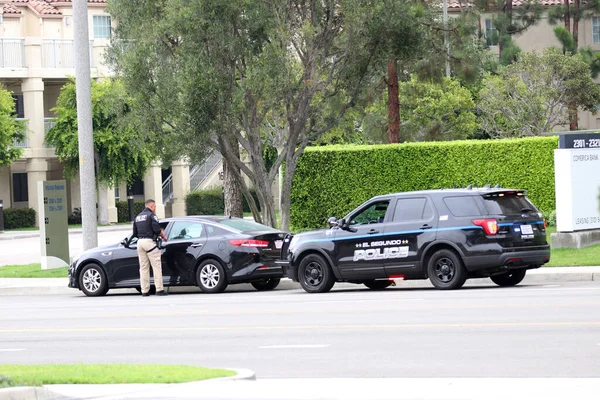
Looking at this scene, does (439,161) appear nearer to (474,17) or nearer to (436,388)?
(474,17)

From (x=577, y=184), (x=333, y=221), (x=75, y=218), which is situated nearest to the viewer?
(x=333, y=221)

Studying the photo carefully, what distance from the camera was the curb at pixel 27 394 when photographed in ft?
29.6

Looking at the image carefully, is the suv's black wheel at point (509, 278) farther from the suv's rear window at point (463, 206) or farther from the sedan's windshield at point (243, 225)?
the sedan's windshield at point (243, 225)

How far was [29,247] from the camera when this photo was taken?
40375 mm

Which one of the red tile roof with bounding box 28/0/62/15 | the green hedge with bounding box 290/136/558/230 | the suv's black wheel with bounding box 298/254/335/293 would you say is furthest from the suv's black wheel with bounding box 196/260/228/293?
the red tile roof with bounding box 28/0/62/15

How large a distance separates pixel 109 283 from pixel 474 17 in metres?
16.2

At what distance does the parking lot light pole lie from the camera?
25.4 m

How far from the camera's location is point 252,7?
86.9 feet

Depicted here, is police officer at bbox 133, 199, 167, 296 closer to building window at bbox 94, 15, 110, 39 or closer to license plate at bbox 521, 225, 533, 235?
license plate at bbox 521, 225, 533, 235

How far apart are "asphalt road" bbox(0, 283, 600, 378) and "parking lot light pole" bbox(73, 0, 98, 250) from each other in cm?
590

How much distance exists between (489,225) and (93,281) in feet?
27.6

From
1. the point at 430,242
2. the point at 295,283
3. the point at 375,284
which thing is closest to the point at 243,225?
the point at 295,283

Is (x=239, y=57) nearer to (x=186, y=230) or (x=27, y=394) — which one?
(x=186, y=230)

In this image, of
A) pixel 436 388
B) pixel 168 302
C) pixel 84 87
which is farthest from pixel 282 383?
pixel 84 87
